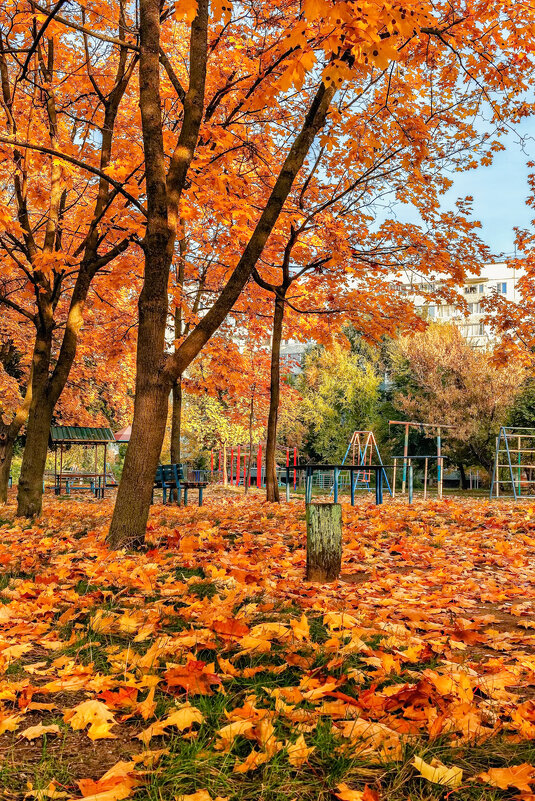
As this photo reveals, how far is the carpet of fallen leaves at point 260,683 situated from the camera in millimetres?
1853

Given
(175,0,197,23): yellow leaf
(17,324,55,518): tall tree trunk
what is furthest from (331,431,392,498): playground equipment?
(175,0,197,23): yellow leaf

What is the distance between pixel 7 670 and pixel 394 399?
2833cm

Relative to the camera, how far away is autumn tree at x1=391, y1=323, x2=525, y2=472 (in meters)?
26.1

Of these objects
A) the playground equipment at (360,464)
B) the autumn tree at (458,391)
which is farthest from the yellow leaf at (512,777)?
the autumn tree at (458,391)

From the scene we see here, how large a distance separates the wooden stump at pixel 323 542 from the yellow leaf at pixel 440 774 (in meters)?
2.69

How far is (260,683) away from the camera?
8.07ft

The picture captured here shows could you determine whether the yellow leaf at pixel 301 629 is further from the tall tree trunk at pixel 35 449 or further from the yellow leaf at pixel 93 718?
the tall tree trunk at pixel 35 449

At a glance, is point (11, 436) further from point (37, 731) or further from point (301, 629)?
point (37, 731)

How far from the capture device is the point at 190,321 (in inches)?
556

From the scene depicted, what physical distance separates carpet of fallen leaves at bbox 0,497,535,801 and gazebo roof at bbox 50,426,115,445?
10.2 m

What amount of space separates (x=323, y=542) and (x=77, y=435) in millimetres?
11570

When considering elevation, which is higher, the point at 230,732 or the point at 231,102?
the point at 231,102

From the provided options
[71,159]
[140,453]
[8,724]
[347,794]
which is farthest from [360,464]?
[347,794]

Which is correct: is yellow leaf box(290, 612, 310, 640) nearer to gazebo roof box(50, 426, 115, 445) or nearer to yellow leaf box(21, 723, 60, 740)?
yellow leaf box(21, 723, 60, 740)
